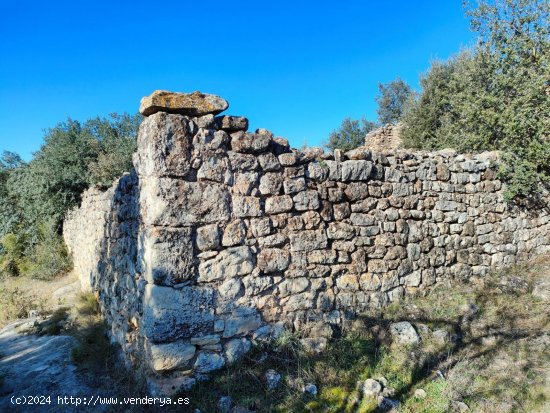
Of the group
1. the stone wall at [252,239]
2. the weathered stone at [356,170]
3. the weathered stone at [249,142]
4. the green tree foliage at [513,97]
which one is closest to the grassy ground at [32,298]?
the stone wall at [252,239]

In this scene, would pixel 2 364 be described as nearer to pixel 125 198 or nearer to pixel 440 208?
pixel 125 198

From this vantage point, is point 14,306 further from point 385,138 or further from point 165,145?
point 385,138

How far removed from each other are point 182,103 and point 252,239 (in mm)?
1629

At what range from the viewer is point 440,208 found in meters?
5.65

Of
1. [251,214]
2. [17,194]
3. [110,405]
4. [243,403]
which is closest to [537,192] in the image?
[251,214]

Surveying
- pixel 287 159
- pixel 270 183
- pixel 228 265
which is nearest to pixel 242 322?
pixel 228 265

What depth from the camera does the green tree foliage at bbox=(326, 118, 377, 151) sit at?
58.1 ft

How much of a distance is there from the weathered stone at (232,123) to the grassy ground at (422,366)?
242 centimetres

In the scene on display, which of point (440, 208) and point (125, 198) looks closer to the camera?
point (125, 198)

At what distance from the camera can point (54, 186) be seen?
11.2m

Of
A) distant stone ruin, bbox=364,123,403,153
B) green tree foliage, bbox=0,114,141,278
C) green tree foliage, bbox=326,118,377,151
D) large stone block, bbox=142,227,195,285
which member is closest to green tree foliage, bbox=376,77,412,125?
green tree foliage, bbox=326,118,377,151

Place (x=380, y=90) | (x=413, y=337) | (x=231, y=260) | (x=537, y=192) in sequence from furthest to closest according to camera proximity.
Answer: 1. (x=380, y=90)
2. (x=537, y=192)
3. (x=413, y=337)
4. (x=231, y=260)

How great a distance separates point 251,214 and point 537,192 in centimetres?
582

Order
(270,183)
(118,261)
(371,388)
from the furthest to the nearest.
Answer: (118,261) → (270,183) → (371,388)
